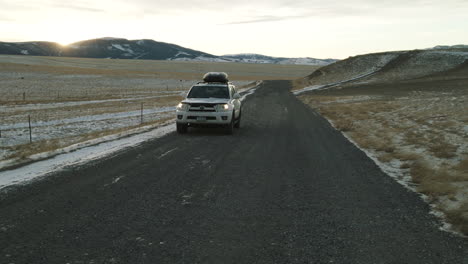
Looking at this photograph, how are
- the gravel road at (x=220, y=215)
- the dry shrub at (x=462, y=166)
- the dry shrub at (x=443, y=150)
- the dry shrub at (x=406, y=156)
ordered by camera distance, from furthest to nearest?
the dry shrub at (x=443, y=150), the dry shrub at (x=406, y=156), the dry shrub at (x=462, y=166), the gravel road at (x=220, y=215)

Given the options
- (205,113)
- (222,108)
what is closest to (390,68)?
(222,108)

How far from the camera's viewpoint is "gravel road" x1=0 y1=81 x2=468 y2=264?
4.07m

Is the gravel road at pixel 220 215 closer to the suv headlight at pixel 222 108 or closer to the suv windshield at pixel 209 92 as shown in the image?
the suv headlight at pixel 222 108

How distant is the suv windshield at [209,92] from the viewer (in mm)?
Answer: 14344

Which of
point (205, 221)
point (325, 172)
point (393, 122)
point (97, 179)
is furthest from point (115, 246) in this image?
point (393, 122)

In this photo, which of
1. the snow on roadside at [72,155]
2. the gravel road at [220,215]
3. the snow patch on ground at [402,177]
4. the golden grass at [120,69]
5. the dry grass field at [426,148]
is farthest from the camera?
the golden grass at [120,69]

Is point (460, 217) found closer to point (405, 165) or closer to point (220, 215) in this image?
point (220, 215)

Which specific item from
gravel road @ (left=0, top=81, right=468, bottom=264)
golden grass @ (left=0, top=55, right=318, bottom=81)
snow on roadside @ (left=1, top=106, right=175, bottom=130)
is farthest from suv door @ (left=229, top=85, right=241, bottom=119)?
golden grass @ (left=0, top=55, right=318, bottom=81)

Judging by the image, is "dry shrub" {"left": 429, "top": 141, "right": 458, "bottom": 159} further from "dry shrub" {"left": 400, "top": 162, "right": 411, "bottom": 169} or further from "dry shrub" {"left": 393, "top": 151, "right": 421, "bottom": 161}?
"dry shrub" {"left": 400, "top": 162, "right": 411, "bottom": 169}

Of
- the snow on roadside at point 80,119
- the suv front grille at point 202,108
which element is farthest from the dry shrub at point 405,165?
the snow on roadside at point 80,119

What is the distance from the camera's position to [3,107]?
1008 inches

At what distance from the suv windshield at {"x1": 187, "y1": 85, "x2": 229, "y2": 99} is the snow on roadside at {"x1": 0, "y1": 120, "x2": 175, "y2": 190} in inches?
74.7

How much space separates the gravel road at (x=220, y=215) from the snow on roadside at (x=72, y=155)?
0.51 metres

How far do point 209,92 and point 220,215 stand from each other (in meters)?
9.66
